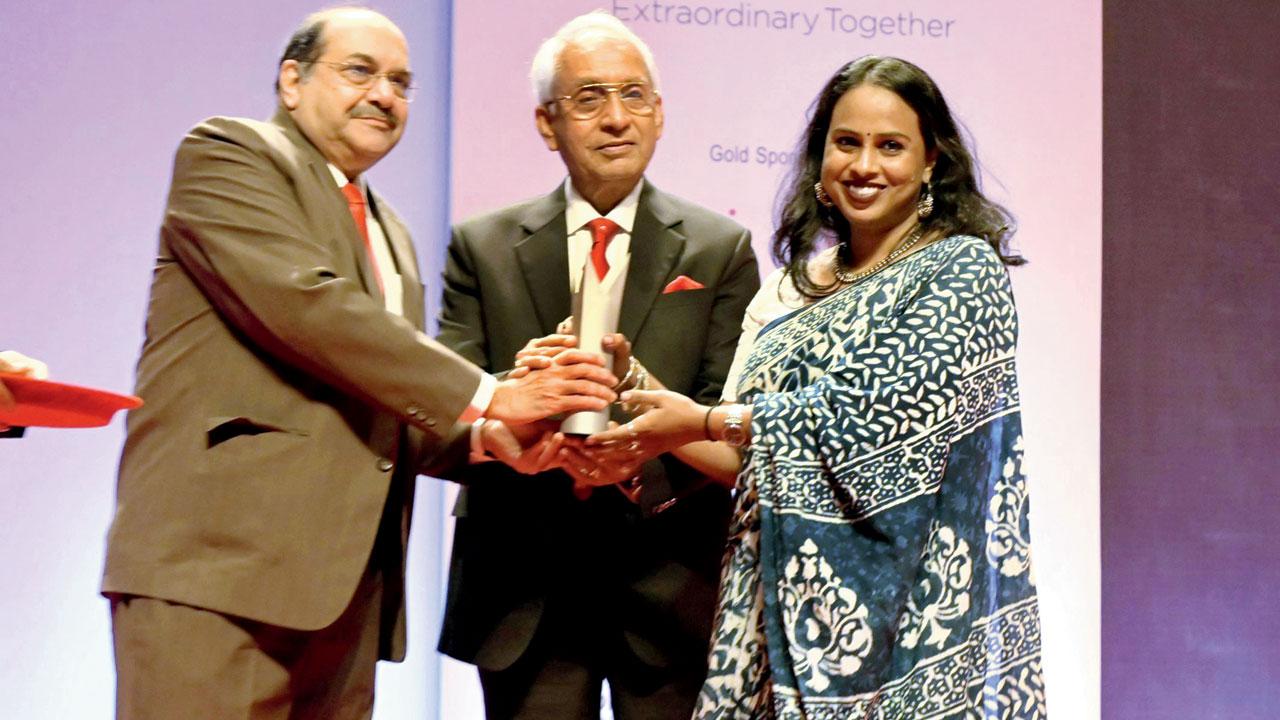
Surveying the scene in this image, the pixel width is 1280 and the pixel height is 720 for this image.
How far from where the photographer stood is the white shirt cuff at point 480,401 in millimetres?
2225

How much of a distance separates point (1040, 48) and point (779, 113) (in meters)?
0.77

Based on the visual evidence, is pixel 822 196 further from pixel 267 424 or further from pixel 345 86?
pixel 267 424

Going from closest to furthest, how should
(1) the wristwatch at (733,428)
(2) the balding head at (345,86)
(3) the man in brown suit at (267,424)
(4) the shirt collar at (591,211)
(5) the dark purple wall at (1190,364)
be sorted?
(3) the man in brown suit at (267,424)
(1) the wristwatch at (733,428)
(2) the balding head at (345,86)
(4) the shirt collar at (591,211)
(5) the dark purple wall at (1190,364)

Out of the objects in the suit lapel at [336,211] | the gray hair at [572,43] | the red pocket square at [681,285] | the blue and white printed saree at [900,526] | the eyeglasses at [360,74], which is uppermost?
the gray hair at [572,43]

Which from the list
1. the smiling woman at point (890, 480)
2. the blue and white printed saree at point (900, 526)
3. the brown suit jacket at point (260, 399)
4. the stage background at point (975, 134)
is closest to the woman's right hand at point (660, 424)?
the smiling woman at point (890, 480)

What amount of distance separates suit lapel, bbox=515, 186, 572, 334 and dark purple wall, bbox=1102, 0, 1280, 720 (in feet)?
7.45

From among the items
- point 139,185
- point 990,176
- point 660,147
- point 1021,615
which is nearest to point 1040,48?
point 990,176

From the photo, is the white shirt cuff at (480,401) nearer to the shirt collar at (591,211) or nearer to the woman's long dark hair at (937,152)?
the shirt collar at (591,211)

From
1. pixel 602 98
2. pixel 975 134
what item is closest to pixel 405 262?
pixel 602 98

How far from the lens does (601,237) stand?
2.57 m

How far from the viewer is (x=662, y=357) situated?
250 centimetres

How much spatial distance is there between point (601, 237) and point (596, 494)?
47 centimetres

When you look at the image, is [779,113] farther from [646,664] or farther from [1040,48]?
[646,664]

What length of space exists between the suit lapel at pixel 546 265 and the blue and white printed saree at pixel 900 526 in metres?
0.51
